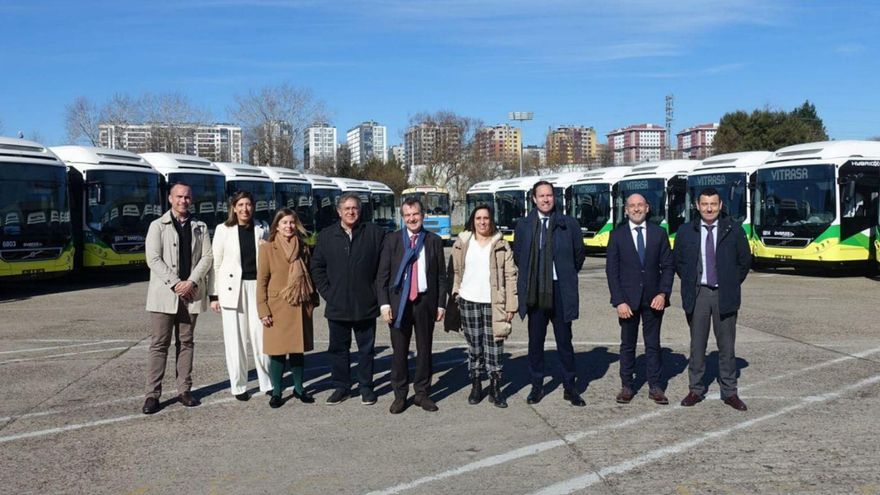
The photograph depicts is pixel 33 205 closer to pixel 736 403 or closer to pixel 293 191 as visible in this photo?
pixel 293 191

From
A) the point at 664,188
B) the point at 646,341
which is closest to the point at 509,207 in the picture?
the point at 664,188

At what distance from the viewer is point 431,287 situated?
688 centimetres

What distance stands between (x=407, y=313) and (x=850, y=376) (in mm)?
4778

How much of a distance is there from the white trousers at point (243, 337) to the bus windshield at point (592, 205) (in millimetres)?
23097

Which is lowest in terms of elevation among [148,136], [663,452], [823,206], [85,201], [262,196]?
[663,452]

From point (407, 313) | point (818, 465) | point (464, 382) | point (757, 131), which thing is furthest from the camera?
point (757, 131)

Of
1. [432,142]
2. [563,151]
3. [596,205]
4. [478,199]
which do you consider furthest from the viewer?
[563,151]

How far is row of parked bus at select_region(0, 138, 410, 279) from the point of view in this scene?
1714 centimetres

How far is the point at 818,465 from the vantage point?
17.4 feet

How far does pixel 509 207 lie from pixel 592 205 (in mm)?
6629

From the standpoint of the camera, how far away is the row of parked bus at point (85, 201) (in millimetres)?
17141

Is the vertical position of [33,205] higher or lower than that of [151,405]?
higher

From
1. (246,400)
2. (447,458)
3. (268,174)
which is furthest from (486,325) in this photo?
(268,174)

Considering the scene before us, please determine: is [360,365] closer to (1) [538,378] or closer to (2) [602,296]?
(1) [538,378]
